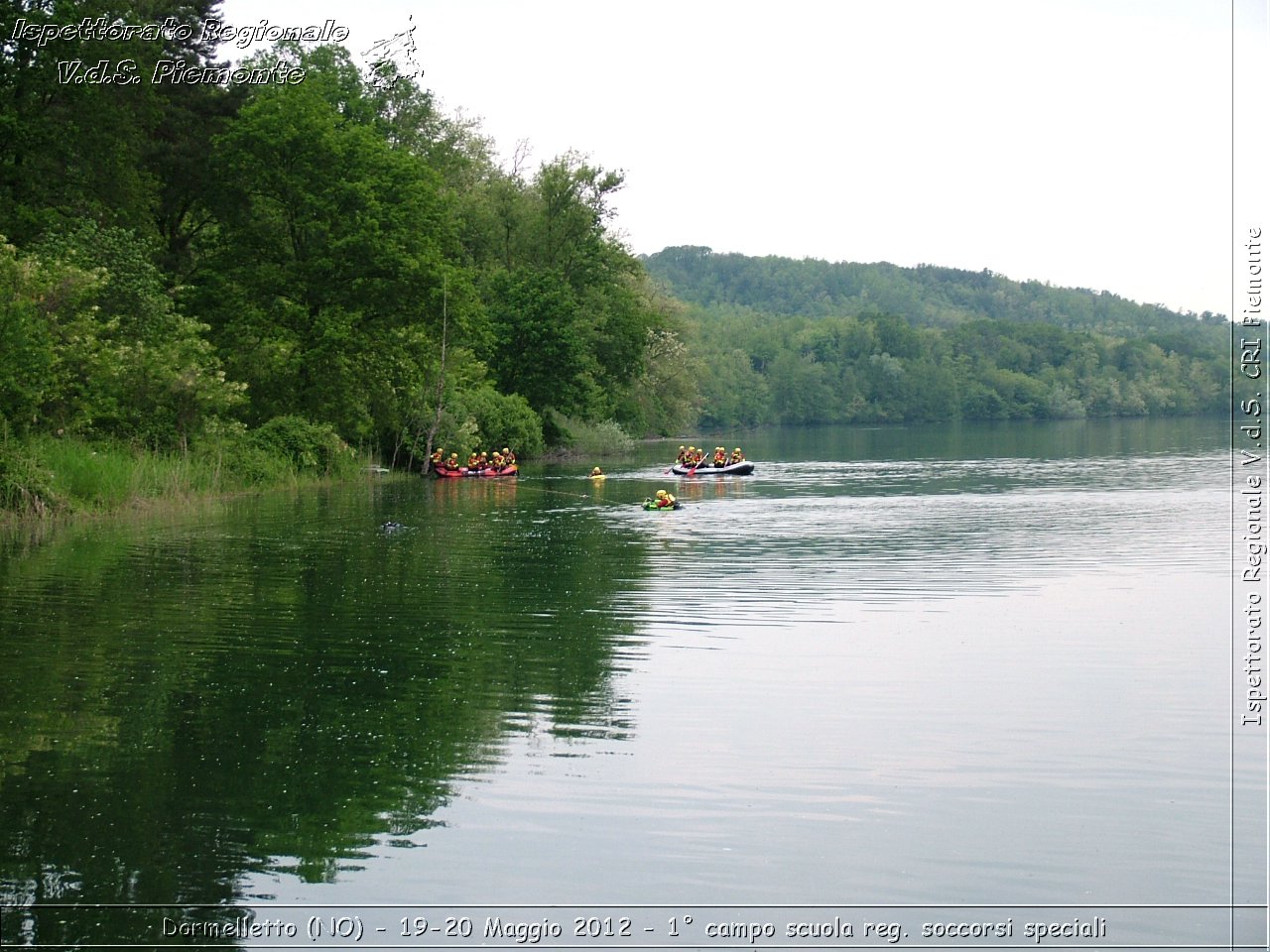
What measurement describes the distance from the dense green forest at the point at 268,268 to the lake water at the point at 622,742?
958 cm

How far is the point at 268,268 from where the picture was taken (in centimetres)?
4472

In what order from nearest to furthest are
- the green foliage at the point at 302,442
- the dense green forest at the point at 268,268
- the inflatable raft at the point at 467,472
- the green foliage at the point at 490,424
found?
the dense green forest at the point at 268,268 → the green foliage at the point at 302,442 → the inflatable raft at the point at 467,472 → the green foliage at the point at 490,424

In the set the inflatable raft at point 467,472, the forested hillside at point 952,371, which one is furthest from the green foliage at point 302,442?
the forested hillside at point 952,371

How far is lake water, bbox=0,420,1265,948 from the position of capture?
849 centimetres

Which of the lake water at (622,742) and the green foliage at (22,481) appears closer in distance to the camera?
the lake water at (622,742)

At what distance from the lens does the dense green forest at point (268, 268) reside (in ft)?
112

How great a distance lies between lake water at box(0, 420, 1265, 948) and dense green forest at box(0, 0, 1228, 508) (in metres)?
9.58

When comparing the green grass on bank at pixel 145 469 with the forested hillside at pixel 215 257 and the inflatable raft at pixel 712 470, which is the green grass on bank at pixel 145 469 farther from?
the inflatable raft at pixel 712 470

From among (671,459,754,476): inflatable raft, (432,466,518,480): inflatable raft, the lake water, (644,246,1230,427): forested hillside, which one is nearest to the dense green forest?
(432,466,518,480): inflatable raft

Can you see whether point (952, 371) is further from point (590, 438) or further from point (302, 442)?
point (302, 442)

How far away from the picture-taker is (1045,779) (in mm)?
10742

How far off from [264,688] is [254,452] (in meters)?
27.4

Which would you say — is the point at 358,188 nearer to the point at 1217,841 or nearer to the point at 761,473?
the point at 761,473

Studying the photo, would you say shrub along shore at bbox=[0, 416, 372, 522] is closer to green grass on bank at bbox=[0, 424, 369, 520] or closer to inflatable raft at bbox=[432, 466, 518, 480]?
green grass on bank at bbox=[0, 424, 369, 520]
